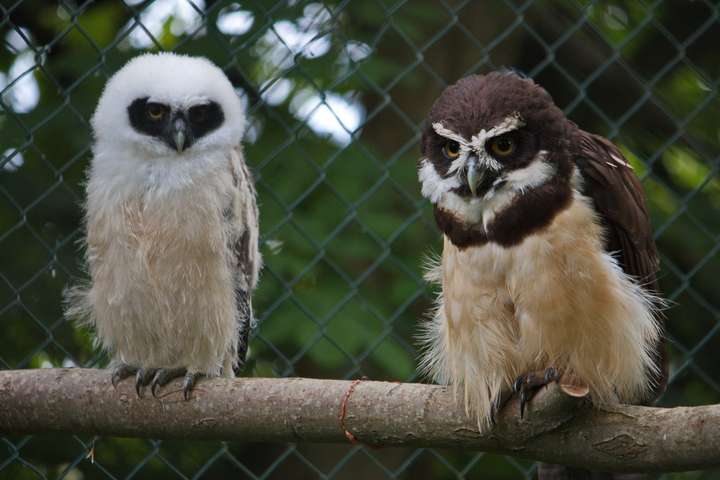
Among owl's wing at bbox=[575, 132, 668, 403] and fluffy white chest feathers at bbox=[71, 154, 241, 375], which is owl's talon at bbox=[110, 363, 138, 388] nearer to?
fluffy white chest feathers at bbox=[71, 154, 241, 375]

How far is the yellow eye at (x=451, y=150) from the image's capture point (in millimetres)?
3568

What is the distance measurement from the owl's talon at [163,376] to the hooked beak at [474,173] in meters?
1.41

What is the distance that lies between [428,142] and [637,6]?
121 inches

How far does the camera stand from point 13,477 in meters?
A: 4.58

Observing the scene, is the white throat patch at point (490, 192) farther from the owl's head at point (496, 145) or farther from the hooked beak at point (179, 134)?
the hooked beak at point (179, 134)

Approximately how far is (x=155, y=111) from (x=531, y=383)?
6.80ft

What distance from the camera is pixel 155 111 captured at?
4.56 m

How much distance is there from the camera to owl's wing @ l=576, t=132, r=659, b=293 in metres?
3.60

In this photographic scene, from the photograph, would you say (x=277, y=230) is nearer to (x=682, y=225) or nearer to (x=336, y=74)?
(x=336, y=74)

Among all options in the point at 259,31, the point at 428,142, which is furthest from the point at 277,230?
the point at 428,142

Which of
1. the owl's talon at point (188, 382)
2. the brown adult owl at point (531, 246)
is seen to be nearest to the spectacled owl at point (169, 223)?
the owl's talon at point (188, 382)

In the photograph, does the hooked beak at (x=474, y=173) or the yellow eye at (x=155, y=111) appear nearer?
the hooked beak at (x=474, y=173)

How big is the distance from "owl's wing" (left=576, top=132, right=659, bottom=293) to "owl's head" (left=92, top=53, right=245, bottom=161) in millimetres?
1675

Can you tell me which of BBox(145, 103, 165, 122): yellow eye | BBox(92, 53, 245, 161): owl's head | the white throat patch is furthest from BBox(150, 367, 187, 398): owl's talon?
the white throat patch
